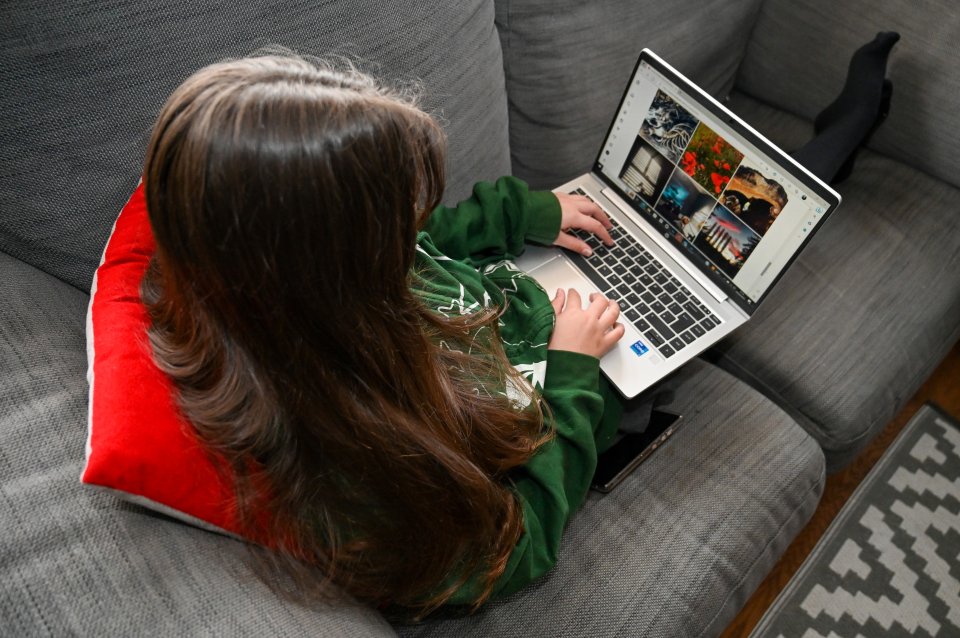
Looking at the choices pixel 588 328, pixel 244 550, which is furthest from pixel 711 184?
pixel 244 550

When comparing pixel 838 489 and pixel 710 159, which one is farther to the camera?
pixel 838 489

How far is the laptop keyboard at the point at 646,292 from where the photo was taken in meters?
0.92

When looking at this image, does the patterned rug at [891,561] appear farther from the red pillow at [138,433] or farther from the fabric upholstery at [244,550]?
the red pillow at [138,433]

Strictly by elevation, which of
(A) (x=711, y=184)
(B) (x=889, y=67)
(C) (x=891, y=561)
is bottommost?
(C) (x=891, y=561)

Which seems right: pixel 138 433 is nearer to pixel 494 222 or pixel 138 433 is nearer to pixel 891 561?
pixel 494 222

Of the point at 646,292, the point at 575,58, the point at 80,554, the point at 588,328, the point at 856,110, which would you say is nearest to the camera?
the point at 80,554

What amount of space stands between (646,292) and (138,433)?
69cm

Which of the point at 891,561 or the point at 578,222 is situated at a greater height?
the point at 578,222

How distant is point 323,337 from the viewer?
1.71ft

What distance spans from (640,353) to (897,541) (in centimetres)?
74

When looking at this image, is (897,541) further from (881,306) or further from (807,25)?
(807,25)

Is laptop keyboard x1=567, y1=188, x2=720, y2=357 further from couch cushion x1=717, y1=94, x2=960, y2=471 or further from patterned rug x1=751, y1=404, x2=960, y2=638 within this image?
patterned rug x1=751, y1=404, x2=960, y2=638

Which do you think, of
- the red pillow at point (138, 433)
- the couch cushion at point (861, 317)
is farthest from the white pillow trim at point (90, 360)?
the couch cushion at point (861, 317)

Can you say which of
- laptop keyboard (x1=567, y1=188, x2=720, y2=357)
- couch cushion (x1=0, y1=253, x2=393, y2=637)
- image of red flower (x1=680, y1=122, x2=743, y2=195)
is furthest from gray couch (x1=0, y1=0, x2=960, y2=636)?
image of red flower (x1=680, y1=122, x2=743, y2=195)
